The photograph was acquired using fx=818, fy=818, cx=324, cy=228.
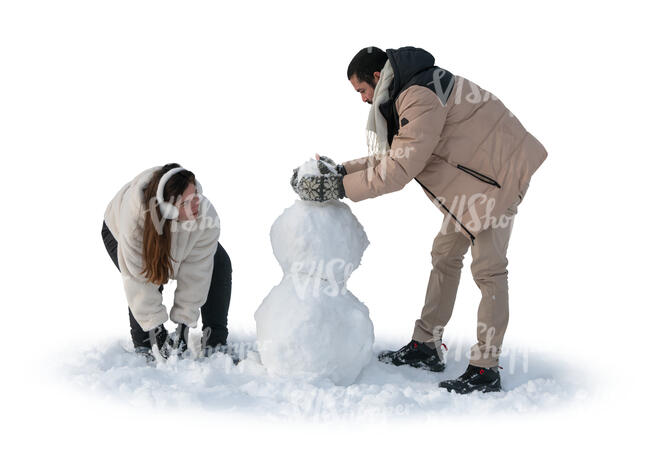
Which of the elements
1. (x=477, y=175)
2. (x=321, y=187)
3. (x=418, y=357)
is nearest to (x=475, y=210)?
(x=477, y=175)

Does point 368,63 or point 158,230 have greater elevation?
point 368,63

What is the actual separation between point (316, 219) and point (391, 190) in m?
0.43

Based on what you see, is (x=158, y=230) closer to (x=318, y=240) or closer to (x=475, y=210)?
(x=318, y=240)

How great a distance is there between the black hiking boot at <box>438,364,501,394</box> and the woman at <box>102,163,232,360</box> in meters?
1.39

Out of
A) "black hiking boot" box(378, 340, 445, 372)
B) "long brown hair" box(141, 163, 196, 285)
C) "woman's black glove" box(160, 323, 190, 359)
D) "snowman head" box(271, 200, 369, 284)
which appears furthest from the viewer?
"black hiking boot" box(378, 340, 445, 372)

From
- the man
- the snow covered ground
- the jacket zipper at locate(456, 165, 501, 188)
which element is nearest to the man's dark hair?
the man

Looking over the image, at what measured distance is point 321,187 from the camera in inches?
174

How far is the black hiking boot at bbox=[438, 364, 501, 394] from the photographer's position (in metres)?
4.62

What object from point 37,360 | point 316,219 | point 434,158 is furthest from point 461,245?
point 37,360

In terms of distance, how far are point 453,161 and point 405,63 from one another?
588 mm

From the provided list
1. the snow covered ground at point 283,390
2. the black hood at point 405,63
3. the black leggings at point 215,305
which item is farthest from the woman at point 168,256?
the black hood at point 405,63

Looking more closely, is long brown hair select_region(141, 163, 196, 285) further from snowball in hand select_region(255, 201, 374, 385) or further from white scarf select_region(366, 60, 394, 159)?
white scarf select_region(366, 60, 394, 159)

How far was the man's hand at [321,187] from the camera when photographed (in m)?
4.41

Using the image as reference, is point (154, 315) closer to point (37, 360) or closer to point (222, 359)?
point (222, 359)
